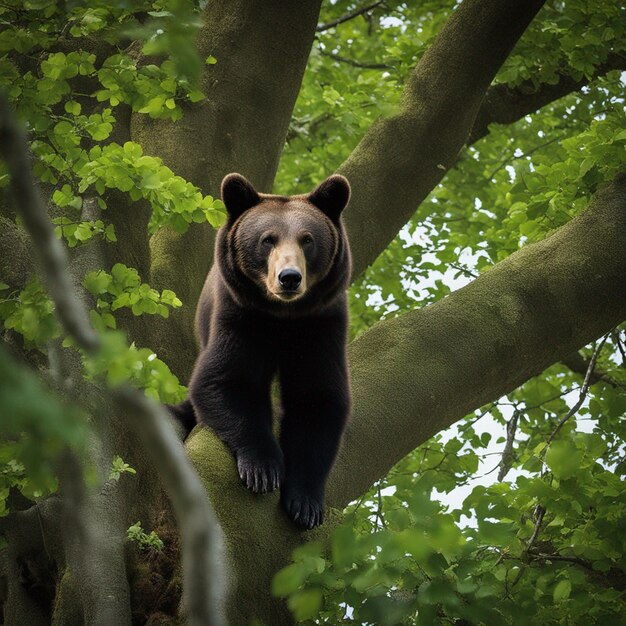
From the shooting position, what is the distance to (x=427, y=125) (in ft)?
20.1

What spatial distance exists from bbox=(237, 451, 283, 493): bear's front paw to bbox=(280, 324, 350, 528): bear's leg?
3.7 inches

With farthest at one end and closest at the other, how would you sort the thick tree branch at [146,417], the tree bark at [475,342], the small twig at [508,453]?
the small twig at [508,453]
the tree bark at [475,342]
the thick tree branch at [146,417]

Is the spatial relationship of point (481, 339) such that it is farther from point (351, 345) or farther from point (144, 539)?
point (144, 539)

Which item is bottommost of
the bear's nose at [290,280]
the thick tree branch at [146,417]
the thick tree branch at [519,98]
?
the thick tree branch at [146,417]

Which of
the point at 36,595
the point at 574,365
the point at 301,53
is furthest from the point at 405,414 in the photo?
the point at 574,365

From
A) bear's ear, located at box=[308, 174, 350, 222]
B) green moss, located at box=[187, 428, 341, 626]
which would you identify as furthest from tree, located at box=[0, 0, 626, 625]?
bear's ear, located at box=[308, 174, 350, 222]

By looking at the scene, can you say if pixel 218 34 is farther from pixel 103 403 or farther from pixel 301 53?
pixel 103 403

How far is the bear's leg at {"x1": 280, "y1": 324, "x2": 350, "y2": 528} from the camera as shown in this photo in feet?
14.5

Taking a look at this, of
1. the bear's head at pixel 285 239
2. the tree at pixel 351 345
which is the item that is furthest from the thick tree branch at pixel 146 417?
the bear's head at pixel 285 239

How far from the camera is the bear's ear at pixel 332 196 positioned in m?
5.42

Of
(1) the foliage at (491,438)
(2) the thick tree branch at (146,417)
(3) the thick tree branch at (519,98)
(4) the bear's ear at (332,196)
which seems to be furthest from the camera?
(3) the thick tree branch at (519,98)

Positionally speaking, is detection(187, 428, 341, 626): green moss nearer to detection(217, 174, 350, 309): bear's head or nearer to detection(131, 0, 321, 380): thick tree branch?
detection(217, 174, 350, 309): bear's head

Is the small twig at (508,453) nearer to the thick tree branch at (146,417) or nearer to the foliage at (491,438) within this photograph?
the foliage at (491,438)

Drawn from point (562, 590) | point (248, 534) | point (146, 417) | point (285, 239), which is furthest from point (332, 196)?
point (146, 417)
